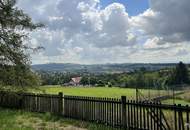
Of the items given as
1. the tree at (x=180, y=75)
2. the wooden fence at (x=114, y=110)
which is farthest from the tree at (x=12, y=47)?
the tree at (x=180, y=75)

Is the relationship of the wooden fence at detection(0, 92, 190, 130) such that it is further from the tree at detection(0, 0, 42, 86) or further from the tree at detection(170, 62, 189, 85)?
the tree at detection(170, 62, 189, 85)

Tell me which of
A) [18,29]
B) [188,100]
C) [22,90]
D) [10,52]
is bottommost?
[188,100]

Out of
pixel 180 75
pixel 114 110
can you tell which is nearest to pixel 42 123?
pixel 114 110

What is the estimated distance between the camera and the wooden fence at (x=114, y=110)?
1226 cm

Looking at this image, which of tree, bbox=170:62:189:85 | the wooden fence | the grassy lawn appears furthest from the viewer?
tree, bbox=170:62:189:85

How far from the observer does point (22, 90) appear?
20125mm

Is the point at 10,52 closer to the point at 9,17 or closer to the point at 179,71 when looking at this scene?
the point at 9,17

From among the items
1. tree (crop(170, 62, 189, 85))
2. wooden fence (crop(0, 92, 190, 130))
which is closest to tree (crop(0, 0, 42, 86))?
wooden fence (crop(0, 92, 190, 130))

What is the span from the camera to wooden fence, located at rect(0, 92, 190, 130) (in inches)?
483

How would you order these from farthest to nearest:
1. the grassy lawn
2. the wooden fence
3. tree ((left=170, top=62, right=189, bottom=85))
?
tree ((left=170, top=62, right=189, bottom=85)), the grassy lawn, the wooden fence

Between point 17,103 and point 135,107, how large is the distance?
11265 mm

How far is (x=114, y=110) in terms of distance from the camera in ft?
47.9

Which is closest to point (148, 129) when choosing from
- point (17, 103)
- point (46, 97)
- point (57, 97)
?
point (57, 97)

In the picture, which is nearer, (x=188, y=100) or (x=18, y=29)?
(x=18, y=29)
